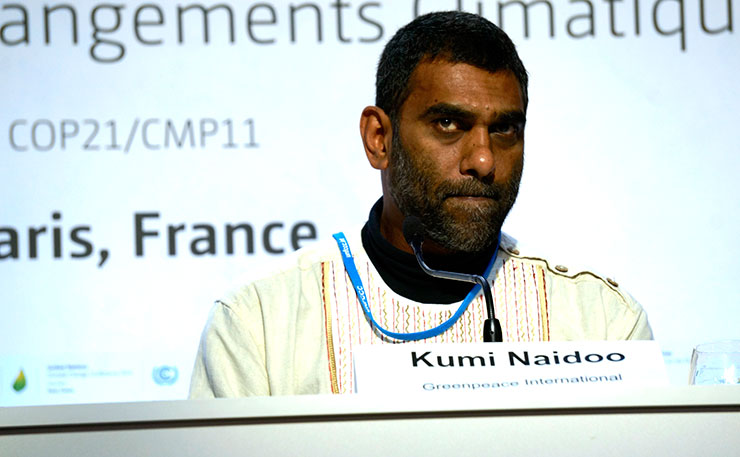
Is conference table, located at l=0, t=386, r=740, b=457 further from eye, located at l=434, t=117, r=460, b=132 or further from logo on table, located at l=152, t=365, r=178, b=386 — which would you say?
logo on table, located at l=152, t=365, r=178, b=386

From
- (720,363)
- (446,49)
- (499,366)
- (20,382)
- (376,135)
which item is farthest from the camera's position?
(20,382)

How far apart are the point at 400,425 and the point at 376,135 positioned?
3.47 ft

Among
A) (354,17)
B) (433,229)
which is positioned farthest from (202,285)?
(433,229)

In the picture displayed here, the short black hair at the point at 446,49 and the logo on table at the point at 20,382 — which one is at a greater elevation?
the short black hair at the point at 446,49

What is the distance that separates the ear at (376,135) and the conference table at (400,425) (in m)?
1.00

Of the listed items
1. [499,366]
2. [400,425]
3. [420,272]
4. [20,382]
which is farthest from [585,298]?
[20,382]

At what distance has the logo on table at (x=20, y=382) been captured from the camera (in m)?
3.30

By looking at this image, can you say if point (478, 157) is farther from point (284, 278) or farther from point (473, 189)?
point (284, 278)

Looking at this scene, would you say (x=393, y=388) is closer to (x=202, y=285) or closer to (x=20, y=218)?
(x=202, y=285)

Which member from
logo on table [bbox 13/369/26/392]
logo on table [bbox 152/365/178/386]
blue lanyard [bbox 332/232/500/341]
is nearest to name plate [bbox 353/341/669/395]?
blue lanyard [bbox 332/232/500/341]

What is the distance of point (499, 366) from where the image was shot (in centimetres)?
153

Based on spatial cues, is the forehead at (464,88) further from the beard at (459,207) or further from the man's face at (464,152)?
the beard at (459,207)

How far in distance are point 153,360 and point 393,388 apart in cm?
195

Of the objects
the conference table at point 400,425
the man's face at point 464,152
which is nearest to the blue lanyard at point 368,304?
the man's face at point 464,152
